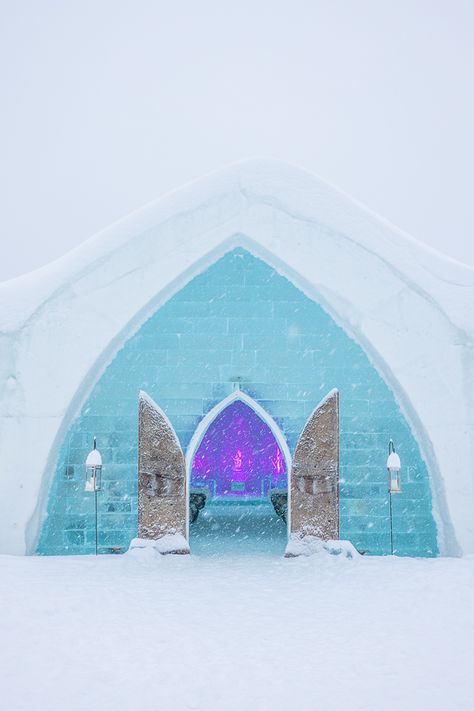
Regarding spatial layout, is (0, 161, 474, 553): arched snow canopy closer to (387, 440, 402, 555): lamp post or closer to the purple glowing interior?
(387, 440, 402, 555): lamp post

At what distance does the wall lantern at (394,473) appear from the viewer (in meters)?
6.31

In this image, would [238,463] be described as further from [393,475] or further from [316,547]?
[393,475]

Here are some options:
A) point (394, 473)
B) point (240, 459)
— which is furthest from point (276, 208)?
point (240, 459)

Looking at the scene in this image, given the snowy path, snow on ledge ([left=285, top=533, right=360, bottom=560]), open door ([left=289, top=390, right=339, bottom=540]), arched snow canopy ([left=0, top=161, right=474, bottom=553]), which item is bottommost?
the snowy path

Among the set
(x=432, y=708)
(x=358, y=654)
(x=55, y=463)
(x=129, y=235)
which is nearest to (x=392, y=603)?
(x=358, y=654)

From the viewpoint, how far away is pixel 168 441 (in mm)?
6492

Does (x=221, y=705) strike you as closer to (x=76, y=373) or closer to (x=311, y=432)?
(x=311, y=432)

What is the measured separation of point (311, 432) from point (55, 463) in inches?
122

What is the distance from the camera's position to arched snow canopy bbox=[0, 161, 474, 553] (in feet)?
20.9

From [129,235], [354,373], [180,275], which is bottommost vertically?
[354,373]

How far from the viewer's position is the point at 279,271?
22.4ft

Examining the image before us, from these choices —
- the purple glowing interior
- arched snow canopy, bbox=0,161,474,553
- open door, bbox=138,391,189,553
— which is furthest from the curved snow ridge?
the purple glowing interior

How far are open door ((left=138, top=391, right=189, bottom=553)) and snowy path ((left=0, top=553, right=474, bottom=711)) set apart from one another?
17.9 inches

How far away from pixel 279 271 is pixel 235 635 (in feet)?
13.8
